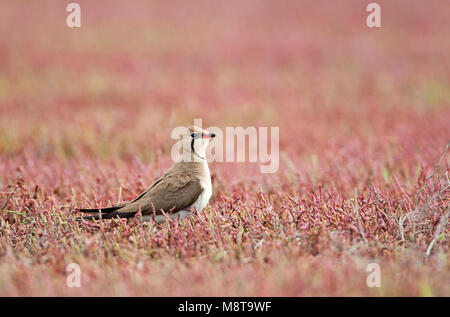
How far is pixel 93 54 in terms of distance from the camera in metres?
15.5

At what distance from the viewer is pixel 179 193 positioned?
175 inches

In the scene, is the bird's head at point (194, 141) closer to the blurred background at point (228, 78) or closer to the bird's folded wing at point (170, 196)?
the bird's folded wing at point (170, 196)

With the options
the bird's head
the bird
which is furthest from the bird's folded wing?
the bird's head

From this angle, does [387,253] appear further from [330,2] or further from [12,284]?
[330,2]

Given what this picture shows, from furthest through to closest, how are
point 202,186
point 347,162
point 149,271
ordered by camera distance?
1. point 347,162
2. point 202,186
3. point 149,271

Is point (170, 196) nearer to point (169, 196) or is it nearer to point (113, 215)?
point (169, 196)

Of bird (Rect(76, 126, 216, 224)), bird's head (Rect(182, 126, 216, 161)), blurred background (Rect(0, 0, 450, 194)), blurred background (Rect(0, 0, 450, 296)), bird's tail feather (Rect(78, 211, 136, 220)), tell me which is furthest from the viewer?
blurred background (Rect(0, 0, 450, 194))

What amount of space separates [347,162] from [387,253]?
3.09 meters

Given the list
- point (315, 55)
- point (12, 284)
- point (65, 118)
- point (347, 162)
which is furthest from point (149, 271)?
point (315, 55)

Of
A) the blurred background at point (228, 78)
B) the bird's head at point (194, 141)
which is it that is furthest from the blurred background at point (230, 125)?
the bird's head at point (194, 141)

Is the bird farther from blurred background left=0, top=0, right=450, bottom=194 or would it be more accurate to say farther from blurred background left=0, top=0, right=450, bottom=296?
blurred background left=0, top=0, right=450, bottom=194

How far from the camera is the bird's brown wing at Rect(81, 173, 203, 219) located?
4340 millimetres
